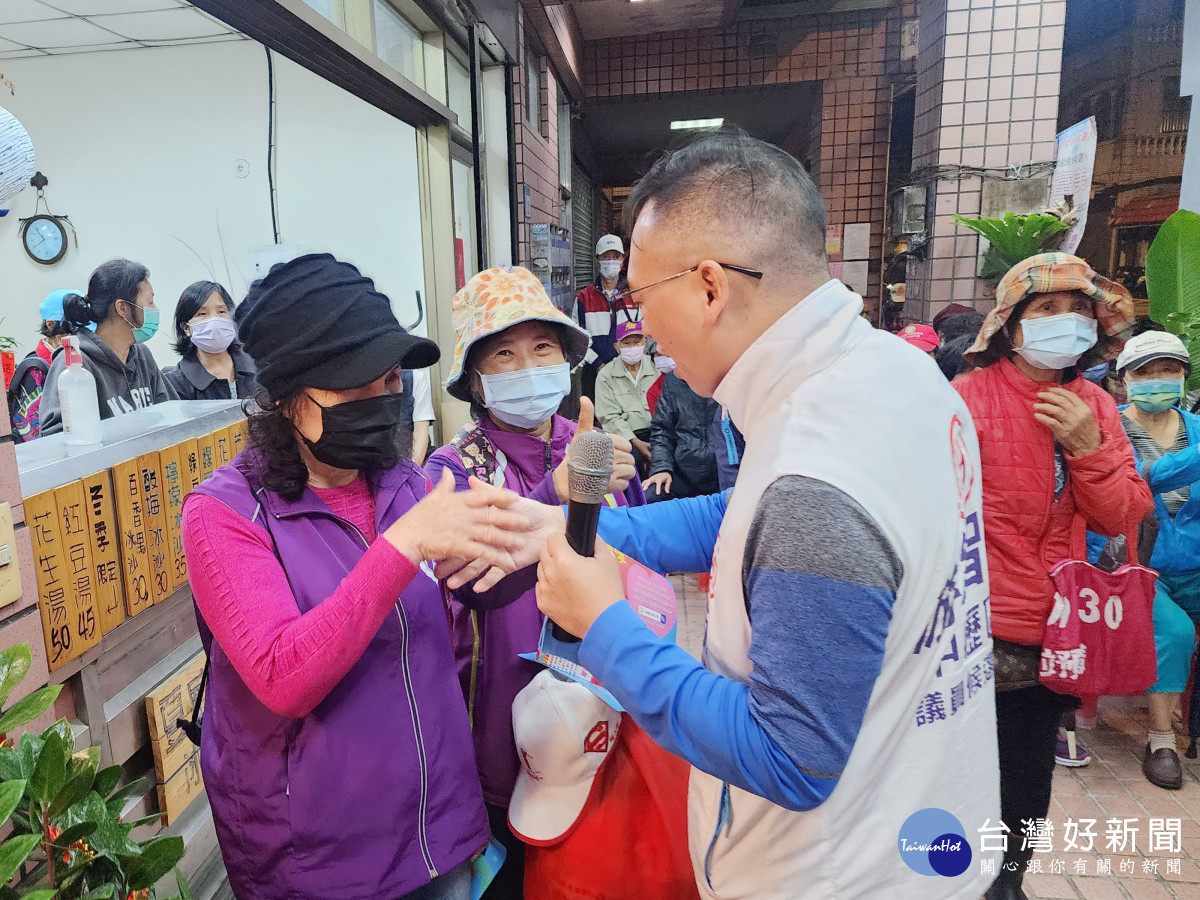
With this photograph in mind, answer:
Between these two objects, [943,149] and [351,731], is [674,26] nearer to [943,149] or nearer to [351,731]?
[943,149]

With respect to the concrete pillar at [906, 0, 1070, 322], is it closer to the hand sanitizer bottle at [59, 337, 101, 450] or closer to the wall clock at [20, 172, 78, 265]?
the hand sanitizer bottle at [59, 337, 101, 450]

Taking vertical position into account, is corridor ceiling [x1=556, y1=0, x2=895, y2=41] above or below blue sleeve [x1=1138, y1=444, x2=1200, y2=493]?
above

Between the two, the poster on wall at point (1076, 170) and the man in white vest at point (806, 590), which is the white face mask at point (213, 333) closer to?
the man in white vest at point (806, 590)

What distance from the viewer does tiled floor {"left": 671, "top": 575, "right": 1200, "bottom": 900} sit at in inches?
93.2

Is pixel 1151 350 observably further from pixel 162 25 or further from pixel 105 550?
pixel 162 25

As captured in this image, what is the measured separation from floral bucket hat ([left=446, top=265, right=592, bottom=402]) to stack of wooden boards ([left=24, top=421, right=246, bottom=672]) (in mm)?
768

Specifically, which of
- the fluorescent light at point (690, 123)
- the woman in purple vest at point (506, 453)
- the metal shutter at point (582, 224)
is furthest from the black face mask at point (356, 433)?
the fluorescent light at point (690, 123)

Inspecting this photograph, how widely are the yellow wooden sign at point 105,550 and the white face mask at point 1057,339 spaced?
2.45 m

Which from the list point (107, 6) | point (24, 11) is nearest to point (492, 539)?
point (107, 6)

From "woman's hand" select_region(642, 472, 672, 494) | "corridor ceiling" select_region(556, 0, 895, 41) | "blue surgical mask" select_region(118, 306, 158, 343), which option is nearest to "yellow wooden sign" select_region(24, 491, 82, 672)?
"blue surgical mask" select_region(118, 306, 158, 343)

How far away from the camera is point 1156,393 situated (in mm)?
2984

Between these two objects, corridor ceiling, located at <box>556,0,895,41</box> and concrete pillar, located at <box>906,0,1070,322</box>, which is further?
corridor ceiling, located at <box>556,0,895,41</box>

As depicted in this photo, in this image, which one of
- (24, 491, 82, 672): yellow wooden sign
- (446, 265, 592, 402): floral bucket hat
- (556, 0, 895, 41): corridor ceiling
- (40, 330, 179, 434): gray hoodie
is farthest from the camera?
(556, 0, 895, 41): corridor ceiling

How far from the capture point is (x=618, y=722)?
4.67 ft
